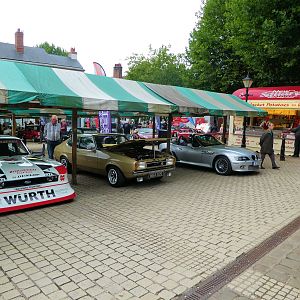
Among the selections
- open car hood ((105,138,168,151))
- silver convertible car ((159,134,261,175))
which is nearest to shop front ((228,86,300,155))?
silver convertible car ((159,134,261,175))

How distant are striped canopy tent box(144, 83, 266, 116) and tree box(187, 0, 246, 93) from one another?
833cm

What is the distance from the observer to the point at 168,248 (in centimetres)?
450

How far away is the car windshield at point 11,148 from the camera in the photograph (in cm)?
726

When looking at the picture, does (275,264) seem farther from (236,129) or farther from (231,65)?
(231,65)

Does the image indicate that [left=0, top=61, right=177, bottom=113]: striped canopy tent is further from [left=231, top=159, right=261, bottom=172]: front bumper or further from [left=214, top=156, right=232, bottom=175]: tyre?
[left=231, top=159, right=261, bottom=172]: front bumper

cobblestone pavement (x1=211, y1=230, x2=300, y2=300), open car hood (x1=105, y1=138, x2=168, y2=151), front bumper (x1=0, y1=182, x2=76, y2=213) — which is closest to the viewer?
cobblestone pavement (x1=211, y1=230, x2=300, y2=300)

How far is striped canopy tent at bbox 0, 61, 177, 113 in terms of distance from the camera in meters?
6.20

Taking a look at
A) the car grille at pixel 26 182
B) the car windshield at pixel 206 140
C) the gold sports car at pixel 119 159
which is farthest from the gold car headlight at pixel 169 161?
the car grille at pixel 26 182

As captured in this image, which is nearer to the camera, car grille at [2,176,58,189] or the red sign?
car grille at [2,176,58,189]

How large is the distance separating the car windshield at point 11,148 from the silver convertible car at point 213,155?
6241 millimetres

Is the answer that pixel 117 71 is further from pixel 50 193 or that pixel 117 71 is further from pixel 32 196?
pixel 32 196

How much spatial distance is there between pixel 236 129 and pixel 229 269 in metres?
16.7

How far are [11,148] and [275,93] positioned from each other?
1505 centimetres

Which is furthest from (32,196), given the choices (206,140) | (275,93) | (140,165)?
(275,93)
